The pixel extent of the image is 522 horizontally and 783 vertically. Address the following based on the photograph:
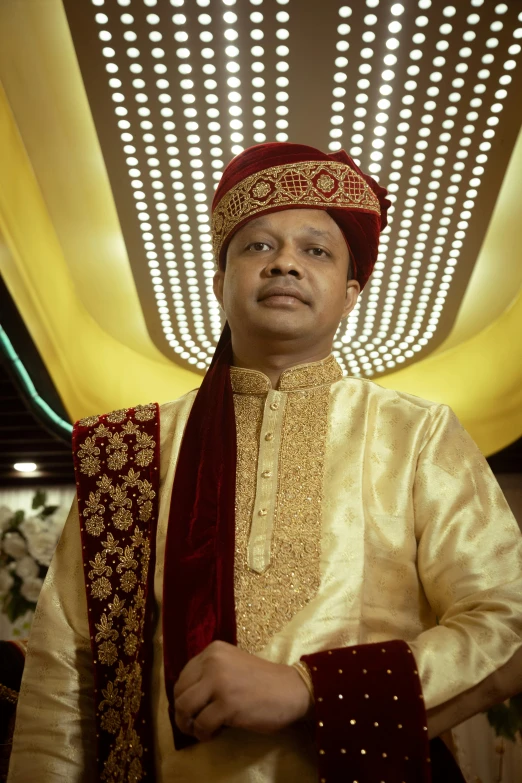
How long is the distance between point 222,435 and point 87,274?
174 cm

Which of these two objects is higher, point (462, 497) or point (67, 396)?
point (67, 396)

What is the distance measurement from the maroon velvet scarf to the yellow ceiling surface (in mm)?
1152

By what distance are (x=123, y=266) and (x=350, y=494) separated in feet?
5.83

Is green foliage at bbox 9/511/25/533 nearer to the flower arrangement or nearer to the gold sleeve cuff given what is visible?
the flower arrangement

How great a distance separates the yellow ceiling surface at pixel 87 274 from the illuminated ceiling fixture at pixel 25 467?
827mm

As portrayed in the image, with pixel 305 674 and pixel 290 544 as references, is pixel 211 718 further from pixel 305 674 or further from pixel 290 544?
pixel 290 544

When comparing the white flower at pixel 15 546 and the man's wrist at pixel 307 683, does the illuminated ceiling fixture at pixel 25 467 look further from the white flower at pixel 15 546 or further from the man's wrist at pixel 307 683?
the man's wrist at pixel 307 683

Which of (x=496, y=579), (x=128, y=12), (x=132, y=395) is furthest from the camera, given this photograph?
(x=132, y=395)

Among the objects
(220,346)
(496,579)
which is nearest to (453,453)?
(496,579)

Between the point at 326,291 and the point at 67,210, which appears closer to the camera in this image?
the point at 326,291

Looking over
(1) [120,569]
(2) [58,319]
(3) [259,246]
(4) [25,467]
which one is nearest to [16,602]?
(2) [58,319]

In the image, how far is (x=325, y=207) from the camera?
1.31 meters

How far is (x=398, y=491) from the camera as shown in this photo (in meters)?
1.14

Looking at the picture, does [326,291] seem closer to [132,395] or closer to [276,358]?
[276,358]
